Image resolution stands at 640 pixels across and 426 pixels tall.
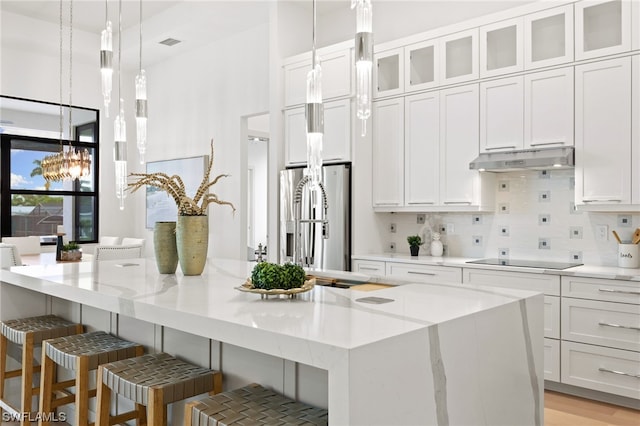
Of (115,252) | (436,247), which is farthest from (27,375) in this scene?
(436,247)

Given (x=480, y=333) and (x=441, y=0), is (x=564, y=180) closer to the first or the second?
(x=441, y=0)

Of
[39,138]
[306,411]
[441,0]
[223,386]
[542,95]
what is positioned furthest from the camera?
[39,138]

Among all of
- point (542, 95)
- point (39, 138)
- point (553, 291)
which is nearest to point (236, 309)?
point (553, 291)

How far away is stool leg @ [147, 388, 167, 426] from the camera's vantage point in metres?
1.81

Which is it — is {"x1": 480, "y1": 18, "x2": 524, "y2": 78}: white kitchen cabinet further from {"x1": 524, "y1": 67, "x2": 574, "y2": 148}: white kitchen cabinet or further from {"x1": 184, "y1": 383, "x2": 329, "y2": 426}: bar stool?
{"x1": 184, "y1": 383, "x2": 329, "y2": 426}: bar stool

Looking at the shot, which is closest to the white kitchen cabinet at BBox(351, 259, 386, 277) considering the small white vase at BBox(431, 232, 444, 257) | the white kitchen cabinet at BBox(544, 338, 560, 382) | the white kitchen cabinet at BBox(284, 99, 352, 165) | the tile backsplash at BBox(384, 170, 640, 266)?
the small white vase at BBox(431, 232, 444, 257)

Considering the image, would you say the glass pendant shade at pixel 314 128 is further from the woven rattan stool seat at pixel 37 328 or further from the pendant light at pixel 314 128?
the woven rattan stool seat at pixel 37 328

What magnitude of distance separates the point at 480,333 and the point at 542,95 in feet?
8.58

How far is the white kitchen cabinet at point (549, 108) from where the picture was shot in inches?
142

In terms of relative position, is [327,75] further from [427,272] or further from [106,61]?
[106,61]

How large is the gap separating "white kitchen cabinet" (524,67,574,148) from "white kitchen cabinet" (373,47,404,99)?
1.14m

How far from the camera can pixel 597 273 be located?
10.8 feet

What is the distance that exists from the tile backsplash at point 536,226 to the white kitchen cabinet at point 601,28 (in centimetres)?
90

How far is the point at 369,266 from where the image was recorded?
179 inches
